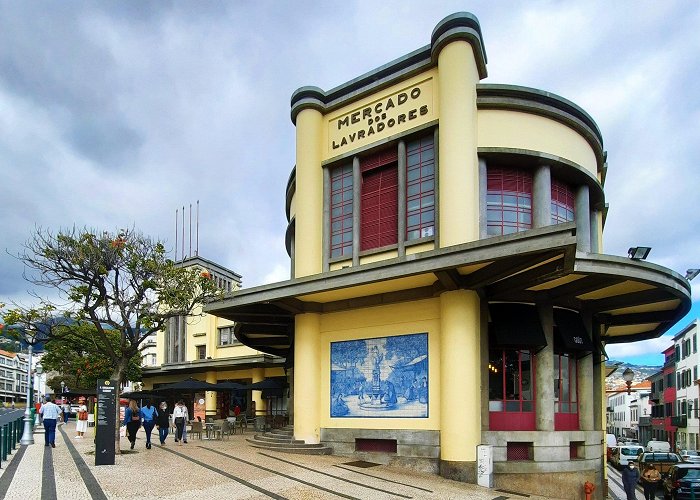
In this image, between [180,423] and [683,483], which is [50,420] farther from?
[683,483]

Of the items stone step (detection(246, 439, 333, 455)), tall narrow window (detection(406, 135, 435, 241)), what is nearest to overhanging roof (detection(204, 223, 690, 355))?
tall narrow window (detection(406, 135, 435, 241))

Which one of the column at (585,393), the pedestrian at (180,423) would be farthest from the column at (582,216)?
the pedestrian at (180,423)

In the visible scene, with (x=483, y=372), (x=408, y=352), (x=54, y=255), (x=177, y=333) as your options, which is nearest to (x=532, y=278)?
(x=483, y=372)

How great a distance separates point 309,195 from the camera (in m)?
19.9

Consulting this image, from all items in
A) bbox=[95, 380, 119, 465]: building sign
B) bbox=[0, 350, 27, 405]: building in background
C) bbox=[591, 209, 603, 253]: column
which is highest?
bbox=[591, 209, 603, 253]: column

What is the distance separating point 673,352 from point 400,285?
205 feet

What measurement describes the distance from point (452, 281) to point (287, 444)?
7568 mm

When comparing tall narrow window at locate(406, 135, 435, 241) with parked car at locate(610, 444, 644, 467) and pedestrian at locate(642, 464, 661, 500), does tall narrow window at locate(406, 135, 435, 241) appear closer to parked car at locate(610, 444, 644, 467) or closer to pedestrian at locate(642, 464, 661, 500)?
pedestrian at locate(642, 464, 661, 500)

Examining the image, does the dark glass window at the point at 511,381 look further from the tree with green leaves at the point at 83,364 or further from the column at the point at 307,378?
the tree with green leaves at the point at 83,364

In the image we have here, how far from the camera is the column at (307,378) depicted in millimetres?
18388

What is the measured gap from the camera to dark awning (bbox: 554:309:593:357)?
16.5m

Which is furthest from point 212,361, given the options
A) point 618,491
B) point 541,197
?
point 541,197

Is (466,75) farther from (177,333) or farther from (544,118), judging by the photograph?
(177,333)

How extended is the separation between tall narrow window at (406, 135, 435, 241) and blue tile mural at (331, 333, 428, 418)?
3122 millimetres
